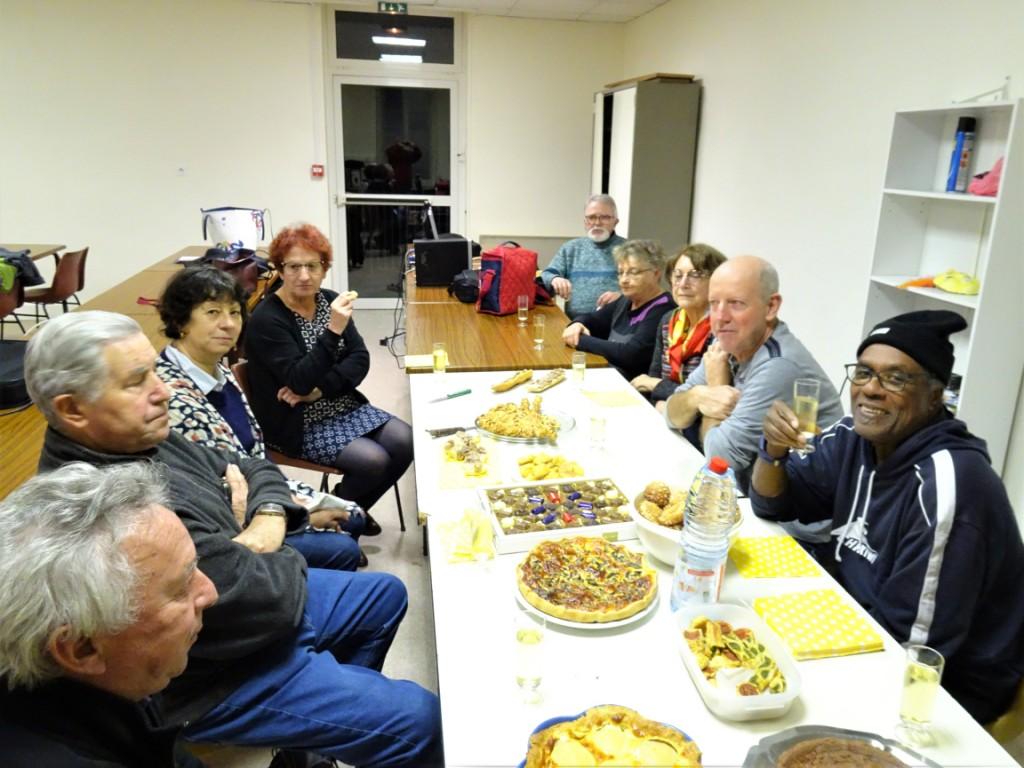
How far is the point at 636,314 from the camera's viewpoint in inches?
134

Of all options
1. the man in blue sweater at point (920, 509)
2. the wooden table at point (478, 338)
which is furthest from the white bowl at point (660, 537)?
the wooden table at point (478, 338)

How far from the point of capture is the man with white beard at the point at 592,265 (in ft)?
13.7

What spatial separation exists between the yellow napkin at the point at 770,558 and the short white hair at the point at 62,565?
1198mm

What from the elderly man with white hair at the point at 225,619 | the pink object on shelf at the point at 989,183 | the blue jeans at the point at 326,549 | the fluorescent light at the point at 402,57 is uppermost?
the fluorescent light at the point at 402,57

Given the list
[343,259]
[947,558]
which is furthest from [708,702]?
[343,259]

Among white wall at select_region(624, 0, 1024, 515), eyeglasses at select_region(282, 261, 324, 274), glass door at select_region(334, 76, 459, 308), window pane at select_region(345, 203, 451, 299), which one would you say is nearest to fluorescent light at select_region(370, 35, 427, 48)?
glass door at select_region(334, 76, 459, 308)

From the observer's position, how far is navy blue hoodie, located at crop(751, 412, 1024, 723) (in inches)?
51.9

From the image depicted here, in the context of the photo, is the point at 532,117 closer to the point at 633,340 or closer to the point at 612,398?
the point at 633,340

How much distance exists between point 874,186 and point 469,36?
4.62 meters

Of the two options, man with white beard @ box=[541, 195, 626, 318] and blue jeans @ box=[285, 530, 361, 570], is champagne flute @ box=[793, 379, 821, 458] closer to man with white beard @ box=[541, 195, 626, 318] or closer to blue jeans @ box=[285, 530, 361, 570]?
blue jeans @ box=[285, 530, 361, 570]

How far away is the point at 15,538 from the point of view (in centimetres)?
91

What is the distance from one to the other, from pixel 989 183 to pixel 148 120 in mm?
6808

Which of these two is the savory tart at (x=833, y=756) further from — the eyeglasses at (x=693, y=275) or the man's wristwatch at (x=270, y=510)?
the eyeglasses at (x=693, y=275)

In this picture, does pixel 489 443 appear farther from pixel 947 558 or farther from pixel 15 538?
pixel 15 538
